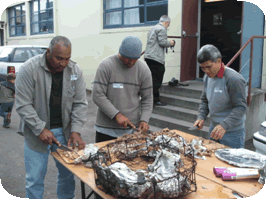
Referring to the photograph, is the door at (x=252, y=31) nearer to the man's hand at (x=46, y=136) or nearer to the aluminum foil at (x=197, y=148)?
the aluminum foil at (x=197, y=148)

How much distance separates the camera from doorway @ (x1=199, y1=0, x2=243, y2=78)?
27.8 ft

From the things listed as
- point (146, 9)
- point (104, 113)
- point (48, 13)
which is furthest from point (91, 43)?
point (104, 113)

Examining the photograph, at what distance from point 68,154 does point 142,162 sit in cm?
68

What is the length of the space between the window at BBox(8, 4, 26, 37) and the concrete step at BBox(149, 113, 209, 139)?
1245 centimetres

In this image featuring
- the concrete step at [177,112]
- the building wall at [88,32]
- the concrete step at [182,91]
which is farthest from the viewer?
the building wall at [88,32]

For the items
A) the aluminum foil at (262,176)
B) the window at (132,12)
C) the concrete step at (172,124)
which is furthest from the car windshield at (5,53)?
the aluminum foil at (262,176)

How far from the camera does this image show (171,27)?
24.9 feet

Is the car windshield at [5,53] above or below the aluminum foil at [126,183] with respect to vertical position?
above

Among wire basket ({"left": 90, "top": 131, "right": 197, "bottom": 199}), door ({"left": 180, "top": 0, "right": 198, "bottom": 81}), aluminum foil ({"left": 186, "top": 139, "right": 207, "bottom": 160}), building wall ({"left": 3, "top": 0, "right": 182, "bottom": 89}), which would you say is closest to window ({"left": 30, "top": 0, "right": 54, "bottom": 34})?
building wall ({"left": 3, "top": 0, "right": 182, "bottom": 89})

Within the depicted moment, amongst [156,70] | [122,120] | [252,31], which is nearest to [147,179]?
[122,120]

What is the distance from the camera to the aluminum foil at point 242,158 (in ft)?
7.06

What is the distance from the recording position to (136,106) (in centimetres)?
304

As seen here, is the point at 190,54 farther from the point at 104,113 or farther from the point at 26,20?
the point at 26,20

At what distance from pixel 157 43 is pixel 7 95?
13.0 feet
